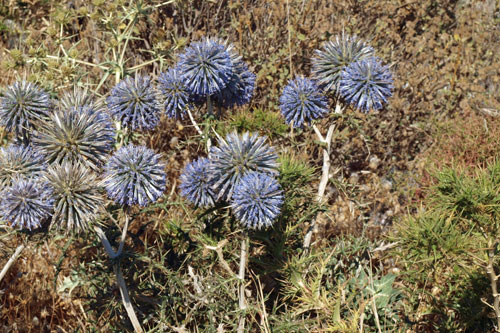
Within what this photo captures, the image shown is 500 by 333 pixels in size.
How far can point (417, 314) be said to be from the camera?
10.4ft

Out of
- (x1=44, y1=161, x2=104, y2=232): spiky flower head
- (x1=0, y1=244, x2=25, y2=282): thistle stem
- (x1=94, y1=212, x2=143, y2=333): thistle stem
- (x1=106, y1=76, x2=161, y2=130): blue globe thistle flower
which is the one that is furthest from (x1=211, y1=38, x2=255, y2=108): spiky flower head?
(x1=0, y1=244, x2=25, y2=282): thistle stem

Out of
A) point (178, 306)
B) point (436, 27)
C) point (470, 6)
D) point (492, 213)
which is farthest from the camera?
point (470, 6)

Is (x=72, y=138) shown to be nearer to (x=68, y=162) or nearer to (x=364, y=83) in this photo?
(x=68, y=162)

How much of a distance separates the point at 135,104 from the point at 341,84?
3.41 feet

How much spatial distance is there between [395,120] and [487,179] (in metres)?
2.96

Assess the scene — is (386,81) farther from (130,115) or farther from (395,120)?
(395,120)

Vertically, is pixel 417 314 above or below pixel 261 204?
below

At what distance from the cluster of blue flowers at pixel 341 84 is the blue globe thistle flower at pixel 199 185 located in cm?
59

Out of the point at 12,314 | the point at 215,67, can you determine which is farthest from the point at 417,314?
the point at 12,314

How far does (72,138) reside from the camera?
2.31 m

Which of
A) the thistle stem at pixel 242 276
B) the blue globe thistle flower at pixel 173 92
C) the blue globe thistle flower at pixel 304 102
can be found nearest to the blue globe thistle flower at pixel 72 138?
the blue globe thistle flower at pixel 173 92

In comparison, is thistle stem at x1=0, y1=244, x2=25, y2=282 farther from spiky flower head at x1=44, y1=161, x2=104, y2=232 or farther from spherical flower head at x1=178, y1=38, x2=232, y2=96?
spherical flower head at x1=178, y1=38, x2=232, y2=96

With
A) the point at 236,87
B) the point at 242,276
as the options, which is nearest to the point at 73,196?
the point at 242,276

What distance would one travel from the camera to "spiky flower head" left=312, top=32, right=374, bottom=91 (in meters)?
2.83
